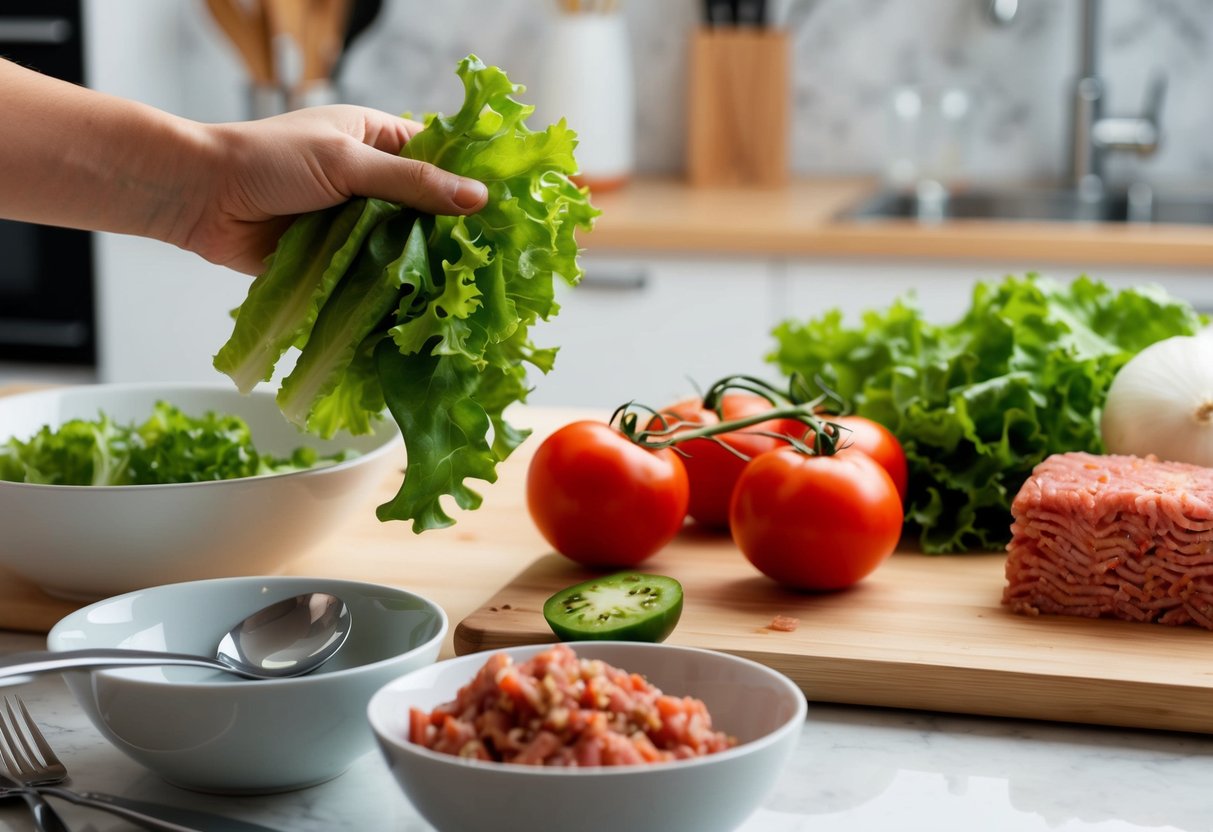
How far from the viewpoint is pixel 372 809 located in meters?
0.85

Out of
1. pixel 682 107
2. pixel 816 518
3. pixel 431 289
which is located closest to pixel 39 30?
pixel 682 107

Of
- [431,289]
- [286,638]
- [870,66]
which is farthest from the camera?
[870,66]

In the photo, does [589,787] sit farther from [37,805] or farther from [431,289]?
[431,289]

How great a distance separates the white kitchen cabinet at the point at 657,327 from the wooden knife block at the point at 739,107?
0.70m

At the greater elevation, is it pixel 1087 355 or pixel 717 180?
pixel 717 180

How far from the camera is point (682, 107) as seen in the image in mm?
3451

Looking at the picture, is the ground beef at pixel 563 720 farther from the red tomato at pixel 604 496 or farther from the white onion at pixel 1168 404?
the white onion at pixel 1168 404

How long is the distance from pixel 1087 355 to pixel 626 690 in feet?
2.76

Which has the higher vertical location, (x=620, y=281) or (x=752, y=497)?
(x=620, y=281)

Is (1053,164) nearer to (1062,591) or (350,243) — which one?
(1062,591)

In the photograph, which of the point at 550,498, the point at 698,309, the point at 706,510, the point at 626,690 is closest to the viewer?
the point at 626,690

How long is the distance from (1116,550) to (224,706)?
27.9 inches

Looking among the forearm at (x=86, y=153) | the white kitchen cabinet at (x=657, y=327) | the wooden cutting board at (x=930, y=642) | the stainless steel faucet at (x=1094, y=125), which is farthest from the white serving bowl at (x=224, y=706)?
the stainless steel faucet at (x=1094, y=125)

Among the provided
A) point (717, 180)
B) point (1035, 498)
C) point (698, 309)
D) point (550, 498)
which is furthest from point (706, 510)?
point (717, 180)
